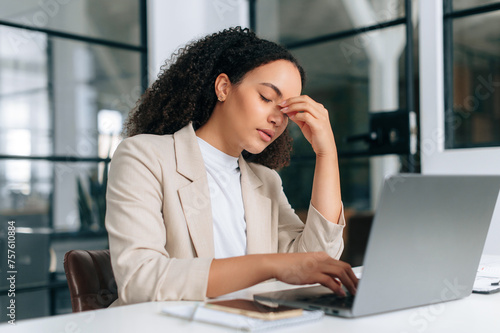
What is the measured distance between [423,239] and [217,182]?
797 mm

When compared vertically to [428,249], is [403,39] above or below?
above

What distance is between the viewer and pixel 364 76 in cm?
317

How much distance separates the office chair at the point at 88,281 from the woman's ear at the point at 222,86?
1.84 feet

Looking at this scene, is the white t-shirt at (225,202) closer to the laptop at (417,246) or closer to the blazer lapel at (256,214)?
the blazer lapel at (256,214)

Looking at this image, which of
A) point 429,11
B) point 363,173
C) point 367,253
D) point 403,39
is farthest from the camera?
point 363,173

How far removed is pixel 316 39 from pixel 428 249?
2736 mm

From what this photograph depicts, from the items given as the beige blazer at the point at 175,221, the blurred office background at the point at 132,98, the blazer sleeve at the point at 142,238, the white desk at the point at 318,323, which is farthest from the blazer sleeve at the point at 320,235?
the blurred office background at the point at 132,98

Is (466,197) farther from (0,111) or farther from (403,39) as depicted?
(0,111)

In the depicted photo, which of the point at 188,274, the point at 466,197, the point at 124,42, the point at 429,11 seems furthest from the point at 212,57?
the point at 124,42

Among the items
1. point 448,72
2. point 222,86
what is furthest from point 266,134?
point 448,72

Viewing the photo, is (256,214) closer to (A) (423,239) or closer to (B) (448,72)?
(A) (423,239)

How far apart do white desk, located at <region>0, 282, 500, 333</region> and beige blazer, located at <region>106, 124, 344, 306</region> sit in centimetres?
12

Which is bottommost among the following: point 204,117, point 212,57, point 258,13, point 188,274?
point 188,274

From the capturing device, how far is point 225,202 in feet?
4.98
